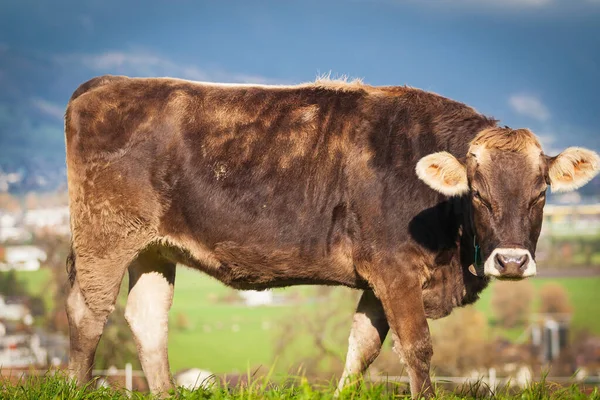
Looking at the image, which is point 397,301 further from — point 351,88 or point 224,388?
point 351,88

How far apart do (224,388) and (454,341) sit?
52923mm

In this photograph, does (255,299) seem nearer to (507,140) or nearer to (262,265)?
(262,265)

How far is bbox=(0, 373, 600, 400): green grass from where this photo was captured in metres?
6.42

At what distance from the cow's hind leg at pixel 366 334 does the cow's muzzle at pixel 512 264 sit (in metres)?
1.78

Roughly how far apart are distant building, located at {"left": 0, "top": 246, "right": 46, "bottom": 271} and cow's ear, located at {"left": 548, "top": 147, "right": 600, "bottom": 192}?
56.4 meters

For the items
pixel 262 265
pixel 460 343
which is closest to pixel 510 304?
pixel 460 343

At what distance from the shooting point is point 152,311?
8.57 m

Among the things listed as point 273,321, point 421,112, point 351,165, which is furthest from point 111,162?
point 273,321

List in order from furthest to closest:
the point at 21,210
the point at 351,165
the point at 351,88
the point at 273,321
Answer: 1. the point at 21,210
2. the point at 273,321
3. the point at 351,88
4. the point at 351,165

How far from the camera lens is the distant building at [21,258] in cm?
6222

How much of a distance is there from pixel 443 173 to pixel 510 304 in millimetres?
72771

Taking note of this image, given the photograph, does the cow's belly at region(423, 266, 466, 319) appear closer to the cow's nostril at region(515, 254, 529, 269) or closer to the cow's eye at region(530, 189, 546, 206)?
the cow's eye at region(530, 189, 546, 206)

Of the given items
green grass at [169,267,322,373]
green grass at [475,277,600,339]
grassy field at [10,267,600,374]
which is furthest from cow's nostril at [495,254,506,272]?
green grass at [475,277,600,339]

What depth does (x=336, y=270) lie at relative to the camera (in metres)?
7.68
